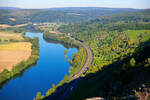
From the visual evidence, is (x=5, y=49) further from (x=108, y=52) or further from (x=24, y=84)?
(x=108, y=52)

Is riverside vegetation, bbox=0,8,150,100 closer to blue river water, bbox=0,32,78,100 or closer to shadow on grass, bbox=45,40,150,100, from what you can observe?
shadow on grass, bbox=45,40,150,100

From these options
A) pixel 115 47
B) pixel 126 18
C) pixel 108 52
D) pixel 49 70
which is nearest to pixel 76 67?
pixel 49 70

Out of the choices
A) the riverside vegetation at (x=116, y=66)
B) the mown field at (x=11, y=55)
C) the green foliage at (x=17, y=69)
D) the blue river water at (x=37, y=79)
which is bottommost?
the blue river water at (x=37, y=79)

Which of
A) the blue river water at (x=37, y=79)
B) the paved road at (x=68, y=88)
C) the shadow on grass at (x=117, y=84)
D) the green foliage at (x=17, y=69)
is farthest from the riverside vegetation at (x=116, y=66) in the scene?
the green foliage at (x=17, y=69)

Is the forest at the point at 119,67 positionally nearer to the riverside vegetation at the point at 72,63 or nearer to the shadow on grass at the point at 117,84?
the shadow on grass at the point at 117,84

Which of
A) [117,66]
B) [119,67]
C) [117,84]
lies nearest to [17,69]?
[117,66]

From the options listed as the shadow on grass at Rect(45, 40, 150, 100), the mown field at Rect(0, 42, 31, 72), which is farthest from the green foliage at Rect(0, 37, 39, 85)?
the shadow on grass at Rect(45, 40, 150, 100)

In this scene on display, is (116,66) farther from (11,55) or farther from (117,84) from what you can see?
(11,55)
